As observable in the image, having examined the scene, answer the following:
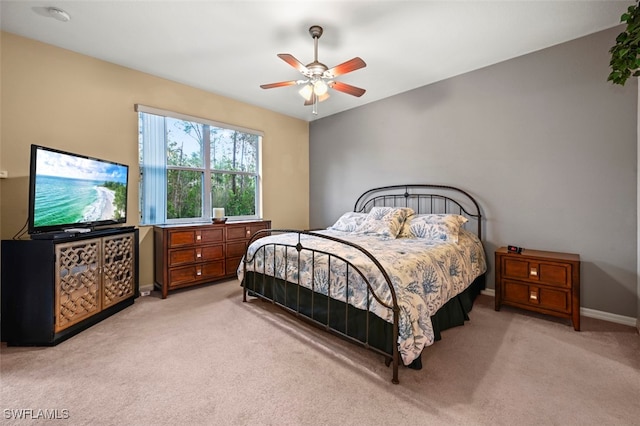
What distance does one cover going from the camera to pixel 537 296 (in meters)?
2.60

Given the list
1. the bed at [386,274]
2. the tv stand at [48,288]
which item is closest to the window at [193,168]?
the tv stand at [48,288]

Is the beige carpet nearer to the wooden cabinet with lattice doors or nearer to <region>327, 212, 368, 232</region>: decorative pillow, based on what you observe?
the wooden cabinet with lattice doors

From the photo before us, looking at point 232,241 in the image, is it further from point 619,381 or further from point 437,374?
point 619,381

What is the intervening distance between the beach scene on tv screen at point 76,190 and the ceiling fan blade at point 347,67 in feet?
8.18

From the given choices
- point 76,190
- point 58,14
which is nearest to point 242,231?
point 76,190

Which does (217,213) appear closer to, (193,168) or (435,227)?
(193,168)

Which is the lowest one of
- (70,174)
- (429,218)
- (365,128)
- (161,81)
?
(429,218)

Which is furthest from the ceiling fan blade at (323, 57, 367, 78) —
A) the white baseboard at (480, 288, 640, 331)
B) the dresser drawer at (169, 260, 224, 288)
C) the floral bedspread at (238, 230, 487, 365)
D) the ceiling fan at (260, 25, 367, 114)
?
the white baseboard at (480, 288, 640, 331)

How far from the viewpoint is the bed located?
181 cm

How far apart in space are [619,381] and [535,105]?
2609mm

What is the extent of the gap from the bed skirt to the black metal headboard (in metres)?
0.93

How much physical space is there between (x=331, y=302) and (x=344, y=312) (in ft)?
0.46

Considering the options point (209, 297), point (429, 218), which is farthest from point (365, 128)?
point (209, 297)

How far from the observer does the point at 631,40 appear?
1678 mm
